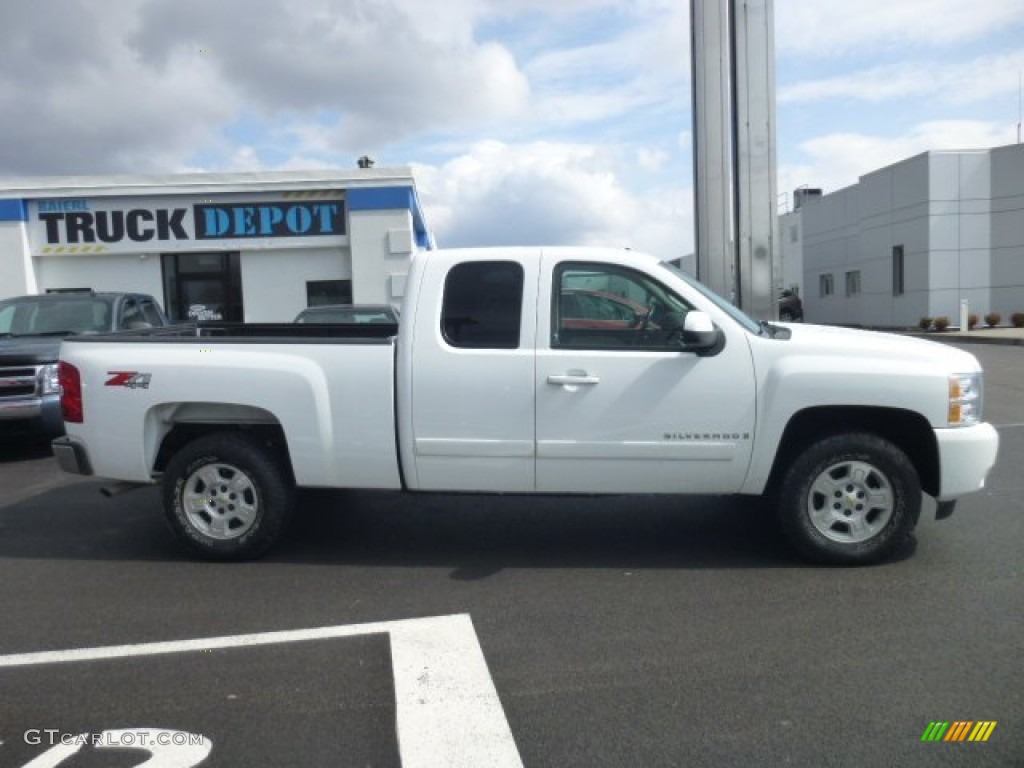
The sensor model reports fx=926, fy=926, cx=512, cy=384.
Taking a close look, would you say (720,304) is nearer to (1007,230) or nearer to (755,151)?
(755,151)

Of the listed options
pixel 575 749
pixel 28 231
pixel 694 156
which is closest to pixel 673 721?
pixel 575 749

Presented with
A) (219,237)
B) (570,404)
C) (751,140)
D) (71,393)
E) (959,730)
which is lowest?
(959,730)

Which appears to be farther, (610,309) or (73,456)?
(73,456)

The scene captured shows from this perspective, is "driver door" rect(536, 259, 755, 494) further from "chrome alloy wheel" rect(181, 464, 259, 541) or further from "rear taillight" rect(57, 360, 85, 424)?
"rear taillight" rect(57, 360, 85, 424)

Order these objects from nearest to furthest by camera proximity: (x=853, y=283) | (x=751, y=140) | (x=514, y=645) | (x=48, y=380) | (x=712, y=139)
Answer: (x=514, y=645) → (x=48, y=380) → (x=751, y=140) → (x=712, y=139) → (x=853, y=283)

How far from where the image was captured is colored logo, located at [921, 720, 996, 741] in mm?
3459

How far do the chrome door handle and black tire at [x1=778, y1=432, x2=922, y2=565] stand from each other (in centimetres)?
130

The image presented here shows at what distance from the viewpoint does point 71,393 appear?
597 centimetres

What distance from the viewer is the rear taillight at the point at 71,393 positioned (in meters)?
5.93

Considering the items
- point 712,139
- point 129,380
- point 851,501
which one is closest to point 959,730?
point 851,501

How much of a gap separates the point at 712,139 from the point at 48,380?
400 inches

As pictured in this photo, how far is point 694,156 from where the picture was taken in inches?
598

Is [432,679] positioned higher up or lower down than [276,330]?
lower down

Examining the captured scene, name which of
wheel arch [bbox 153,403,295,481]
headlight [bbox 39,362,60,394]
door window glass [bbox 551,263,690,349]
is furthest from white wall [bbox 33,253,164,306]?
door window glass [bbox 551,263,690,349]
